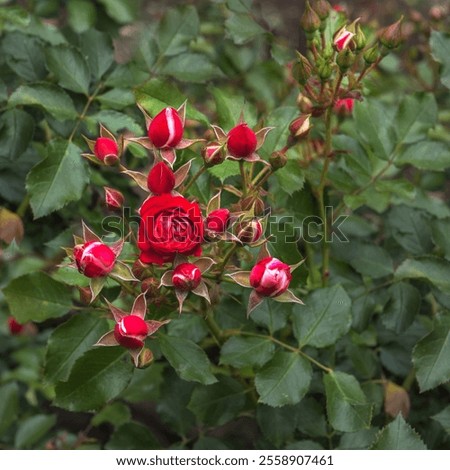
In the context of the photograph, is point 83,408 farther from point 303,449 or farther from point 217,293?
point 303,449

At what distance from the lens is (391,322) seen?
1.25 metres

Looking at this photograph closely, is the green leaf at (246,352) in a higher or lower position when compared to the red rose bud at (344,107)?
lower

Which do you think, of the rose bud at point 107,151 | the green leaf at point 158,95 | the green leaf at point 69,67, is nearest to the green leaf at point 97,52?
the green leaf at point 69,67

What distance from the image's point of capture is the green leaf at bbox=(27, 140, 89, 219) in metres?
1.14

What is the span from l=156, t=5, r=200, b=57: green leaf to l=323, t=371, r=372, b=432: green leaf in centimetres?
67

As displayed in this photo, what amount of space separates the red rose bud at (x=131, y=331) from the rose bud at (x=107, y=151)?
0.68 feet

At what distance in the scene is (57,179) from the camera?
3.80ft

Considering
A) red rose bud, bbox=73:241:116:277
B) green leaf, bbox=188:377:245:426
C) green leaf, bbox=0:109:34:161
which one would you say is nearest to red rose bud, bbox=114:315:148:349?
red rose bud, bbox=73:241:116:277

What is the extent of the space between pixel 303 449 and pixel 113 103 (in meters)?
0.66

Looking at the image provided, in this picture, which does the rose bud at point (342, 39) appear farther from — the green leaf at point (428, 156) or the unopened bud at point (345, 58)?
the green leaf at point (428, 156)

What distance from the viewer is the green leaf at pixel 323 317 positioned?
45.8 inches

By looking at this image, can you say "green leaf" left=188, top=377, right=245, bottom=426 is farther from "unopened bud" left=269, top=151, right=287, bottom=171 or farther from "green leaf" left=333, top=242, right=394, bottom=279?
"unopened bud" left=269, top=151, right=287, bottom=171

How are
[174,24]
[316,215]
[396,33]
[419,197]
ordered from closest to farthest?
[396,33] < [316,215] < [174,24] < [419,197]
